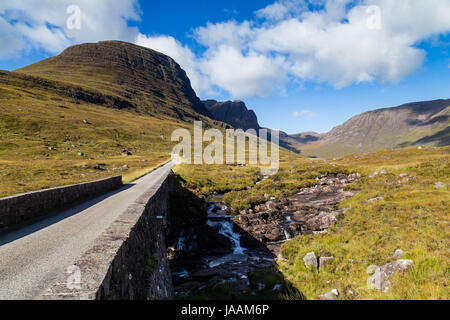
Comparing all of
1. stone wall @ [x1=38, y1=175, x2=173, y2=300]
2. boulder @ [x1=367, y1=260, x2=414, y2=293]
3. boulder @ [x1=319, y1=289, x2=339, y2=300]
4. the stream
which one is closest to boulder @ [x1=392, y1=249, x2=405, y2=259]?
boulder @ [x1=367, y1=260, x2=414, y2=293]

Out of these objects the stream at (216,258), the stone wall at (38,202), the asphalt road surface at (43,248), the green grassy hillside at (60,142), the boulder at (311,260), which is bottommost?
the stream at (216,258)

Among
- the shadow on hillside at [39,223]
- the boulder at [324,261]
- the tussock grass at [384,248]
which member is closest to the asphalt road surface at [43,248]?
the shadow on hillside at [39,223]

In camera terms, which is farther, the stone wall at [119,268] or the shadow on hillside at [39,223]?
the shadow on hillside at [39,223]

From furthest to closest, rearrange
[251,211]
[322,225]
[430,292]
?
[251,211], [322,225], [430,292]

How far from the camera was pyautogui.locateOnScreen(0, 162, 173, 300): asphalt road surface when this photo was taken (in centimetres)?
538

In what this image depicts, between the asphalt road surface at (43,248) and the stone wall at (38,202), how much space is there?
79 cm

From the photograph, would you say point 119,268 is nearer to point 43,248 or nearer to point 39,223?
point 43,248

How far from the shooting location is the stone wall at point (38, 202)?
10.2 metres

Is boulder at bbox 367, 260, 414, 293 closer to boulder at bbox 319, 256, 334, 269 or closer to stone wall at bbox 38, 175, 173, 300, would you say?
boulder at bbox 319, 256, 334, 269

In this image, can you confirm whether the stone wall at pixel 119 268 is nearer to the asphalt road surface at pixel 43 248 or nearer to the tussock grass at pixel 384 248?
the asphalt road surface at pixel 43 248
